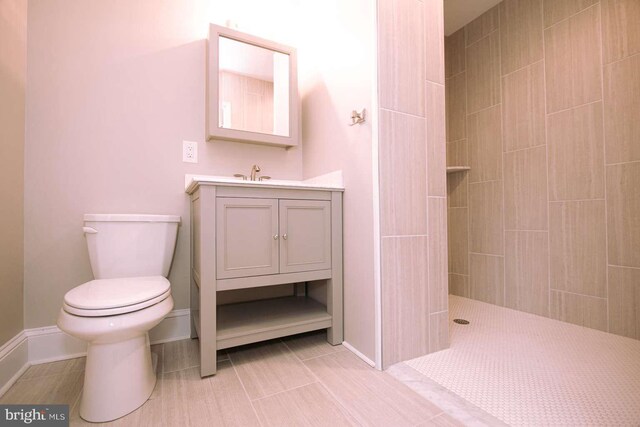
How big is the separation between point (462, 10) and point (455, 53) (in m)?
0.34

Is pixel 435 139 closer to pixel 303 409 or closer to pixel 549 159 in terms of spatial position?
pixel 549 159

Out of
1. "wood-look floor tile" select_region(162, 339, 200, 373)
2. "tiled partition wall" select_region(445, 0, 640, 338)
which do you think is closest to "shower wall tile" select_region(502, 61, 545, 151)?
"tiled partition wall" select_region(445, 0, 640, 338)

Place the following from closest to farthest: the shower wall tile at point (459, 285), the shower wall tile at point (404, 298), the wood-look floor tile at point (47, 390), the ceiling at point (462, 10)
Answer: the wood-look floor tile at point (47, 390), the shower wall tile at point (404, 298), the ceiling at point (462, 10), the shower wall tile at point (459, 285)

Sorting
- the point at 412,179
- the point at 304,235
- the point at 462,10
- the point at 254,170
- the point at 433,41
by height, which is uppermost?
the point at 462,10

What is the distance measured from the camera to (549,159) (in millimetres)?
1887

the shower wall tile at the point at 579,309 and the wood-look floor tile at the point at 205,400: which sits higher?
the shower wall tile at the point at 579,309

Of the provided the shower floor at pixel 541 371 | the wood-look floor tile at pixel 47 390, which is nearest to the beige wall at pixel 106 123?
the wood-look floor tile at pixel 47 390

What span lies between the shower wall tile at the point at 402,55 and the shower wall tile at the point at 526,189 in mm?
1129

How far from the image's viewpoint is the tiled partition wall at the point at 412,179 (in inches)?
51.5

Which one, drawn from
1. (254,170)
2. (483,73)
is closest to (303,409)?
(254,170)

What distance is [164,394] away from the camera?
1.11 metres

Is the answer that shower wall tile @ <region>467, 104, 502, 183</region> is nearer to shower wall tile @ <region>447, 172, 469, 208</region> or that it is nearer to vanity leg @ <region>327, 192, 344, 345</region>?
shower wall tile @ <region>447, 172, 469, 208</region>

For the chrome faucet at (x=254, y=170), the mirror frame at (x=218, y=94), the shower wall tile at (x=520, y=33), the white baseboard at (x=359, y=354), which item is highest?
the shower wall tile at (x=520, y=33)

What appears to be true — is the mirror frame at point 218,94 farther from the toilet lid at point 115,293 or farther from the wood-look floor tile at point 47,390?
the wood-look floor tile at point 47,390
